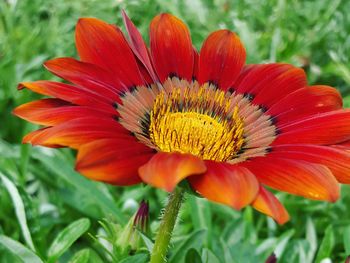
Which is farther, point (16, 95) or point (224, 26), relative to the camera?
point (224, 26)

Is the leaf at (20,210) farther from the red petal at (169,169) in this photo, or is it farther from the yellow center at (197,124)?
the red petal at (169,169)

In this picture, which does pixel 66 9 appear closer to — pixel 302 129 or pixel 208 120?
pixel 208 120

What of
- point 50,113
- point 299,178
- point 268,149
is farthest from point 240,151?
point 50,113

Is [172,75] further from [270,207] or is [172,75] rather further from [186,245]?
[270,207]

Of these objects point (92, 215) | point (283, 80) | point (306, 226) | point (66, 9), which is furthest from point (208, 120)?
point (66, 9)

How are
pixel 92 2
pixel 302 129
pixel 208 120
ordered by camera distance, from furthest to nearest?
pixel 92 2 < pixel 208 120 < pixel 302 129

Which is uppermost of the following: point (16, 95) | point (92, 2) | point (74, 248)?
point (92, 2)

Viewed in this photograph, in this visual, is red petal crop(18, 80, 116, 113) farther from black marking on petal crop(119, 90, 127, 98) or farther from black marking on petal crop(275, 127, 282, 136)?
black marking on petal crop(275, 127, 282, 136)
